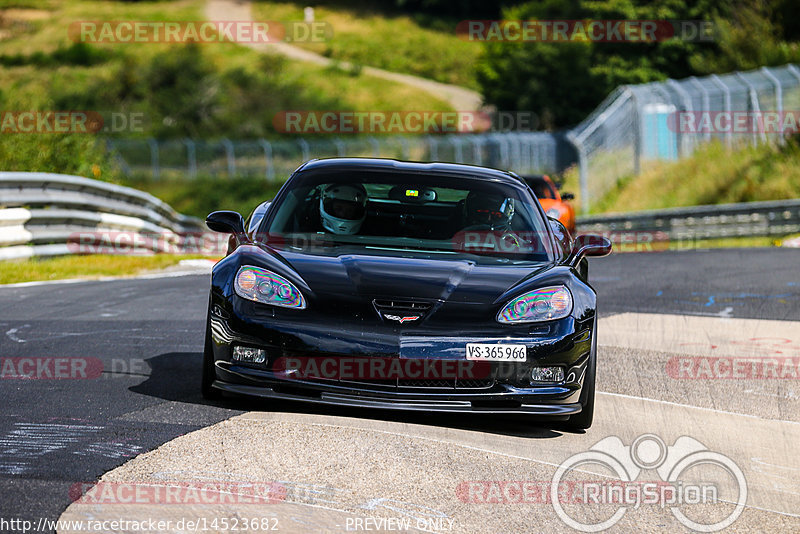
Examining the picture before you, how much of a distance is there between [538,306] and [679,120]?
1131 inches

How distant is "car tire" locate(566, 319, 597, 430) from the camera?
654 centimetres

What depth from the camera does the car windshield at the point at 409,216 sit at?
24.0 ft

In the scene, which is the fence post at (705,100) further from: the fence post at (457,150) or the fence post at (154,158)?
the fence post at (154,158)

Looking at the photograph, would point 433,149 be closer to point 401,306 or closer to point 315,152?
point 315,152

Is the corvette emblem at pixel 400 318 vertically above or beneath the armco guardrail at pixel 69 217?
above

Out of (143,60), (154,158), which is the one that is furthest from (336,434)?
(143,60)

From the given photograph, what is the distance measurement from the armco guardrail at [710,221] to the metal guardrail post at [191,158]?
21564 mm

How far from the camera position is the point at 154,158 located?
153ft

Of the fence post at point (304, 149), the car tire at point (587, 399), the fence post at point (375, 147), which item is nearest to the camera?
the car tire at point (587, 399)

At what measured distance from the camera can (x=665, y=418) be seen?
23.0ft

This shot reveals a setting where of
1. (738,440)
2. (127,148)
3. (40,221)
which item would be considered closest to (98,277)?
(40,221)

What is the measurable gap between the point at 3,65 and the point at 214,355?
287ft

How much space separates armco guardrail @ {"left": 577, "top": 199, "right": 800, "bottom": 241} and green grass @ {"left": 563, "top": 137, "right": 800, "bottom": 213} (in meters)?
3.09

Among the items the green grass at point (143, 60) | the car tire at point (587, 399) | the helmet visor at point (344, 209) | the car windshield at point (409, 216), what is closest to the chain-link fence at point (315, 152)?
the green grass at point (143, 60)
